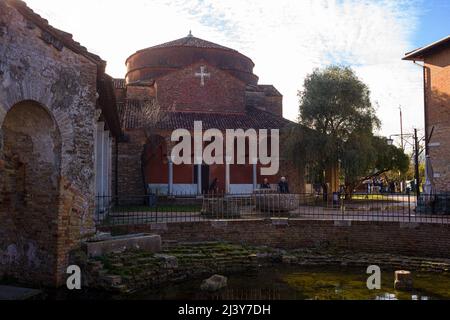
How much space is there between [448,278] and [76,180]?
8826mm

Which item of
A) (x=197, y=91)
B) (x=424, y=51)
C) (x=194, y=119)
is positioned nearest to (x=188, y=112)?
(x=194, y=119)

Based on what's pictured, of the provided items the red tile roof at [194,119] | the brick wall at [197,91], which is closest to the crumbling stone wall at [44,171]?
the red tile roof at [194,119]

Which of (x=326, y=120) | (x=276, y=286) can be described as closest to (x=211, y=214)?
(x=276, y=286)

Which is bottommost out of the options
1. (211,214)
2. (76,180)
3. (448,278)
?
(448,278)

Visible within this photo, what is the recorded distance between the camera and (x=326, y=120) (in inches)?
875

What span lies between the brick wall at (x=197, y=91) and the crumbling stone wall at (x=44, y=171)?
17.6 meters

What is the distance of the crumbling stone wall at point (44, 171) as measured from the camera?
8023mm

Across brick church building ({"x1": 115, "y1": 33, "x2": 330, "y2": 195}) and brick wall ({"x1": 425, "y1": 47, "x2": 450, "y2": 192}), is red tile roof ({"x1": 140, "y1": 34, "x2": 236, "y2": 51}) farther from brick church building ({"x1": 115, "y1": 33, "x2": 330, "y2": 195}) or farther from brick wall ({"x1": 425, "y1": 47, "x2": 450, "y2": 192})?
brick wall ({"x1": 425, "y1": 47, "x2": 450, "y2": 192})

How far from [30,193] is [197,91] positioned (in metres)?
18.8

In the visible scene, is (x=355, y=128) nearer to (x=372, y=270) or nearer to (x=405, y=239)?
(x=405, y=239)

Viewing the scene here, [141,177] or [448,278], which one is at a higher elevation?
[141,177]

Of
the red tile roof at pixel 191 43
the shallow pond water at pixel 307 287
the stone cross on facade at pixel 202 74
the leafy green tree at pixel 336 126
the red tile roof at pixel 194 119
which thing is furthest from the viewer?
the red tile roof at pixel 191 43

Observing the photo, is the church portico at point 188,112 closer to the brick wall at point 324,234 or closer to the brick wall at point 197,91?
the brick wall at point 197,91

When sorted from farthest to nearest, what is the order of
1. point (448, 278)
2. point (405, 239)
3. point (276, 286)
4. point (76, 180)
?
point (405, 239), point (448, 278), point (276, 286), point (76, 180)
